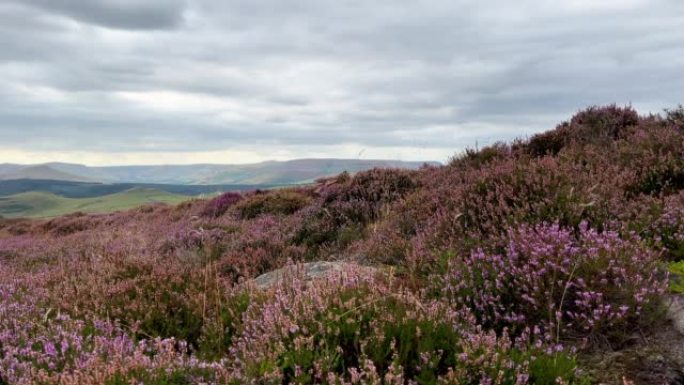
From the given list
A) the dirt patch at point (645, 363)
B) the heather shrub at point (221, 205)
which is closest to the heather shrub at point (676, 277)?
the dirt patch at point (645, 363)

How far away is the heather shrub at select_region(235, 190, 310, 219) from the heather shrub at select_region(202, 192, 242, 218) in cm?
178

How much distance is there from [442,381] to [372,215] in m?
7.38

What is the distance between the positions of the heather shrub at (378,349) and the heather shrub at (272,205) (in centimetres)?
1055

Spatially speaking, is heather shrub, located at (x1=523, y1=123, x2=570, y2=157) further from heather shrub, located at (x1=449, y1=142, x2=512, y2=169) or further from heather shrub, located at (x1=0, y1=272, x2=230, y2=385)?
heather shrub, located at (x1=0, y1=272, x2=230, y2=385)

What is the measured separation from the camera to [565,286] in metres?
3.59

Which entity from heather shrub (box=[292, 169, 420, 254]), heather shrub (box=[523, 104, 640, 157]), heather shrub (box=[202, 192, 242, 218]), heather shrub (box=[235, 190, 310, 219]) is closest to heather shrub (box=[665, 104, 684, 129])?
heather shrub (box=[523, 104, 640, 157])

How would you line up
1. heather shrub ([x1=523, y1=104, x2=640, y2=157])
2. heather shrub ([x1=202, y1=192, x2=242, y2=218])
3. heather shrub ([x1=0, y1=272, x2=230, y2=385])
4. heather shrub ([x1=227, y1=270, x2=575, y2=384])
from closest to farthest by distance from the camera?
heather shrub ([x1=227, y1=270, x2=575, y2=384]) → heather shrub ([x1=0, y1=272, x2=230, y2=385]) → heather shrub ([x1=523, y1=104, x2=640, y2=157]) → heather shrub ([x1=202, y1=192, x2=242, y2=218])

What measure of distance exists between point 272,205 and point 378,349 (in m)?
12.3

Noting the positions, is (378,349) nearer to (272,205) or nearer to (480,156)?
(480,156)

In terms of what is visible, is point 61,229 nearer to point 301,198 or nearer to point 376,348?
point 301,198

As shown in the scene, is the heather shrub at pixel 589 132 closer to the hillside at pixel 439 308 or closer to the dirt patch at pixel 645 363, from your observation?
the hillside at pixel 439 308

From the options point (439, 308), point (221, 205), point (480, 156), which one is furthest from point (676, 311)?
point (221, 205)

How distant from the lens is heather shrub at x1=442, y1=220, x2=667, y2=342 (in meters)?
3.52

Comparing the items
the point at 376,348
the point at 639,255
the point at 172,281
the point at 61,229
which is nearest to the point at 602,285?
the point at 639,255
